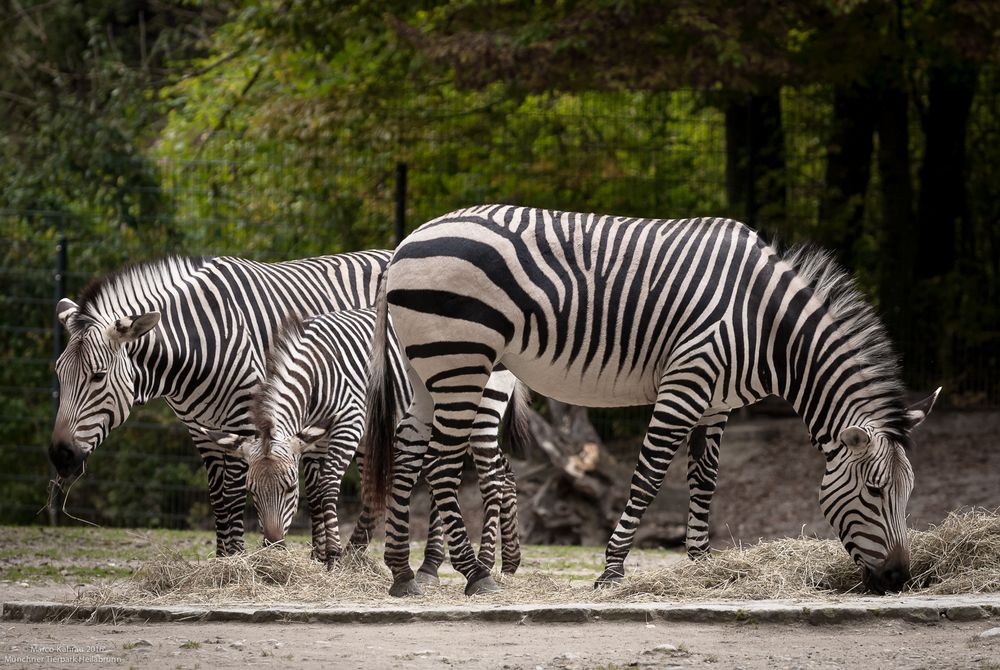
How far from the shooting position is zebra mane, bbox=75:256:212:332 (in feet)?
24.7

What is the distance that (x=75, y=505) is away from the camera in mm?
13953

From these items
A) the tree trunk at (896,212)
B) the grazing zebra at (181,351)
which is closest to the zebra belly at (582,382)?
the grazing zebra at (181,351)

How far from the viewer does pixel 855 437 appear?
6.42 meters

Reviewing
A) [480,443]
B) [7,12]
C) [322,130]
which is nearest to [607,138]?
[322,130]

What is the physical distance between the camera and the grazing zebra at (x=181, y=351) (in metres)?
7.32

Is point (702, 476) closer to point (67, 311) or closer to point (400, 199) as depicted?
point (67, 311)

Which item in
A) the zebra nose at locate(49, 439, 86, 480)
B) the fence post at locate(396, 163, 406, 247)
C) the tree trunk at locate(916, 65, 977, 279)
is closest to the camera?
the zebra nose at locate(49, 439, 86, 480)

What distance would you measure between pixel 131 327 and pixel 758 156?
8.52 metres

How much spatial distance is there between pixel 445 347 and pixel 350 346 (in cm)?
136

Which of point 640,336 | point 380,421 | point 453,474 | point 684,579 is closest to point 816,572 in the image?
point 684,579

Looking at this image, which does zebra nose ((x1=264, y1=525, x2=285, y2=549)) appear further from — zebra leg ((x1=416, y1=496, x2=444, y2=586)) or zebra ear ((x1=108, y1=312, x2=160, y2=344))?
zebra ear ((x1=108, y1=312, x2=160, y2=344))

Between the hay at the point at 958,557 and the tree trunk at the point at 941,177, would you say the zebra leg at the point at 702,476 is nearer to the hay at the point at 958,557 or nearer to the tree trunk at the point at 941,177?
the hay at the point at 958,557

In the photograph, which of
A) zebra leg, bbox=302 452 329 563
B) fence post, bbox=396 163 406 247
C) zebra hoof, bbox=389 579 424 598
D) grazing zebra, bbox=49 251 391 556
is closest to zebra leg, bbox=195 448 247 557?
grazing zebra, bbox=49 251 391 556

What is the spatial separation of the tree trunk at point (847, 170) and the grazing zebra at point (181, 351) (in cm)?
754
